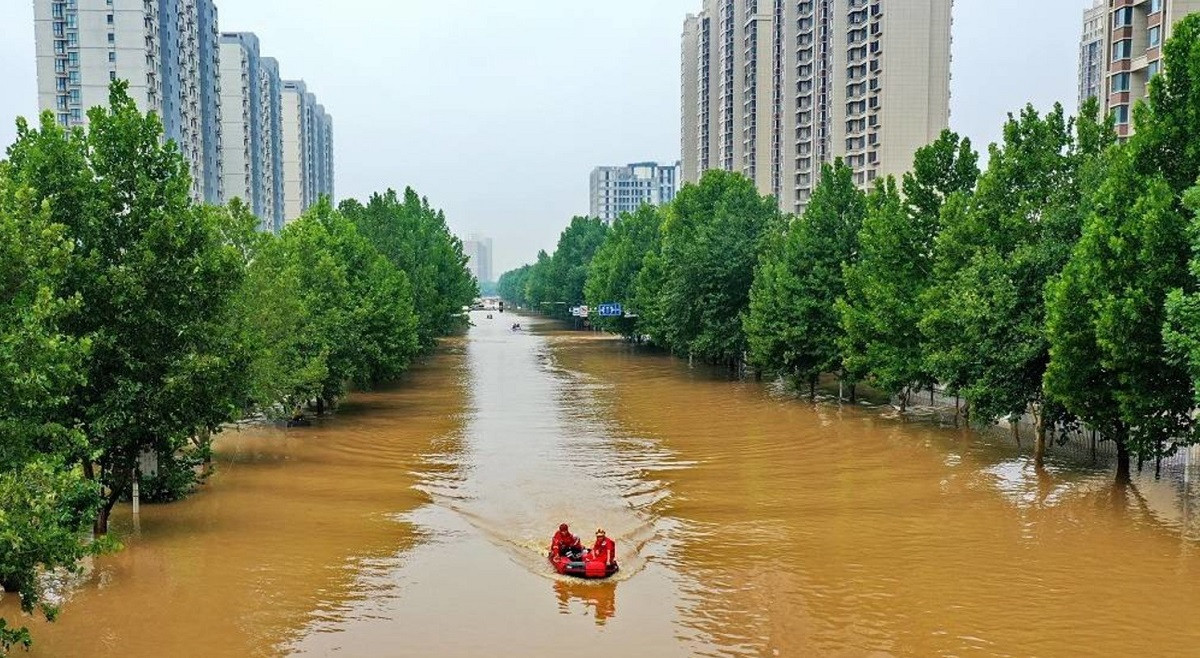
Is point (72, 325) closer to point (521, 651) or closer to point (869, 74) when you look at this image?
point (521, 651)

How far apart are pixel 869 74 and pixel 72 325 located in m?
76.6

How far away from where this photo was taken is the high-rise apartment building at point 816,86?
80.6m

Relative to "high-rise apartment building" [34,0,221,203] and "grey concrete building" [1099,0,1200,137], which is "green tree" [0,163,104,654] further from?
"high-rise apartment building" [34,0,221,203]

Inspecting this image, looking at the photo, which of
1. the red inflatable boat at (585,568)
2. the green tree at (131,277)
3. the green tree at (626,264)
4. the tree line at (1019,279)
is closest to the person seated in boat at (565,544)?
the red inflatable boat at (585,568)

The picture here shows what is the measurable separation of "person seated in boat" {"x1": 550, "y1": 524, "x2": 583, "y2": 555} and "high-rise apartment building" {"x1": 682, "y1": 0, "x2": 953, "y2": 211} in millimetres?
68686

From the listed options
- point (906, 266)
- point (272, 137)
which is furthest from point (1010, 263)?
point (272, 137)

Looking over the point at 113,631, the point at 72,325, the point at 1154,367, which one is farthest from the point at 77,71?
the point at 1154,367

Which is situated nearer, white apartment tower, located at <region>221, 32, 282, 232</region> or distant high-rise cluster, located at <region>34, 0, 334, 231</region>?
distant high-rise cluster, located at <region>34, 0, 334, 231</region>

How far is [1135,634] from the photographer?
1470 cm

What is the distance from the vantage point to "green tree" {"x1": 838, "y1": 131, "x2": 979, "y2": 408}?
3322 centimetres

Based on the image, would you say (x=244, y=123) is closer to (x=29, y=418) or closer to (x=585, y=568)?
(x=29, y=418)

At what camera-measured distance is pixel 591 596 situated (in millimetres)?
16781

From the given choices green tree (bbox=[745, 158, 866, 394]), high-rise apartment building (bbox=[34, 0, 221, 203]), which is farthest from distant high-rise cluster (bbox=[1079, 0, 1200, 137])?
high-rise apartment building (bbox=[34, 0, 221, 203])

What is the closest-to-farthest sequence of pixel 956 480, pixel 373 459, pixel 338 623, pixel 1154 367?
pixel 338 623 → pixel 1154 367 → pixel 956 480 → pixel 373 459
